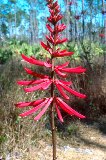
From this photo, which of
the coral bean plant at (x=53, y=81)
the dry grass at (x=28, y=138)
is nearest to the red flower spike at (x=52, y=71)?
the coral bean plant at (x=53, y=81)

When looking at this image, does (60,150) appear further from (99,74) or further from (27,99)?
(99,74)

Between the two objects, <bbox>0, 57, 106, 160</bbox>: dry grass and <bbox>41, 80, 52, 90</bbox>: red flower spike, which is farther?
<bbox>0, 57, 106, 160</bbox>: dry grass

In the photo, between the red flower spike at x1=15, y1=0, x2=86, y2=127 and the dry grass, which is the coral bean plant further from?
the dry grass

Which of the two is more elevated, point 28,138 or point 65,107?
point 65,107

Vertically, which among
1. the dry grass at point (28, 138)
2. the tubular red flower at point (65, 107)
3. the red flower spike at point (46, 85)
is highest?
the red flower spike at point (46, 85)

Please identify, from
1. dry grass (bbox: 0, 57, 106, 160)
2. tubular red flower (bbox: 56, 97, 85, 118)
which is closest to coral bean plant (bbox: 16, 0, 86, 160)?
tubular red flower (bbox: 56, 97, 85, 118)

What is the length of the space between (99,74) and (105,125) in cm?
120

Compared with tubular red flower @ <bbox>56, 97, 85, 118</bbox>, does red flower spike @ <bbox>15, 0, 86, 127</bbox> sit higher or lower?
higher

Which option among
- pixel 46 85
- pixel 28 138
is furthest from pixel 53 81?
pixel 28 138

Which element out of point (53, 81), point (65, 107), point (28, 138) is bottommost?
point (28, 138)

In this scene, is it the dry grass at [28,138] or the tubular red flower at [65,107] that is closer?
the tubular red flower at [65,107]

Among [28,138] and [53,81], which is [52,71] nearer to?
[53,81]

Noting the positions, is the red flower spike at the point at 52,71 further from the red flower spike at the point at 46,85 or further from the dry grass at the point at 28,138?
the dry grass at the point at 28,138

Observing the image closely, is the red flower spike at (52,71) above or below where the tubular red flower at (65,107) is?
above
